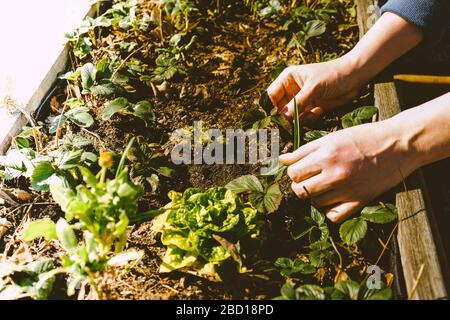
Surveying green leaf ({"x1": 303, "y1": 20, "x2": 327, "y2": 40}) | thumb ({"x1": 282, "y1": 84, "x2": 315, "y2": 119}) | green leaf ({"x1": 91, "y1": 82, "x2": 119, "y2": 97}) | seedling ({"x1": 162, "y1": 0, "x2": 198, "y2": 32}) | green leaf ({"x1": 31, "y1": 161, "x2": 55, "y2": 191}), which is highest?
seedling ({"x1": 162, "y1": 0, "x2": 198, "y2": 32})

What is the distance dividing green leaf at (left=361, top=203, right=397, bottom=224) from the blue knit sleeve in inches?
28.0

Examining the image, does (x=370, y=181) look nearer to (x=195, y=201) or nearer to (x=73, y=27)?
(x=195, y=201)

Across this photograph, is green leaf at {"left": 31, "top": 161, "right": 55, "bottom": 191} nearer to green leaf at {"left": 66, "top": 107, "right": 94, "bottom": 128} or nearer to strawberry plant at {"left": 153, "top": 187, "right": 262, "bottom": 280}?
green leaf at {"left": 66, "top": 107, "right": 94, "bottom": 128}

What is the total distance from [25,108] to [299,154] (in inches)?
43.4

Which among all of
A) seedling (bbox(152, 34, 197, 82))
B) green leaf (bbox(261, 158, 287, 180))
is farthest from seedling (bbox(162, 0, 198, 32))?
green leaf (bbox(261, 158, 287, 180))

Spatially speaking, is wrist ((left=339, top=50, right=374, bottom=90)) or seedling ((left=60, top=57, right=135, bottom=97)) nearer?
wrist ((left=339, top=50, right=374, bottom=90))

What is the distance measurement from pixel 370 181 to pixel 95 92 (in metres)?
1.07

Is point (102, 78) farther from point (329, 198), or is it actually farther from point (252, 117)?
point (329, 198)

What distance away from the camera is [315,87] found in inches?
60.7

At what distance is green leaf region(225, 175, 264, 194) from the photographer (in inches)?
55.5

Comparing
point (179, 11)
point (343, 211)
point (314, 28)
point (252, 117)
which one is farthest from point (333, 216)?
point (179, 11)

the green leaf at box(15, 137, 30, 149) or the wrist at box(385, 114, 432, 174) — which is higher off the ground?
the green leaf at box(15, 137, 30, 149)

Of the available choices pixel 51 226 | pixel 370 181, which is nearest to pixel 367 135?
pixel 370 181
